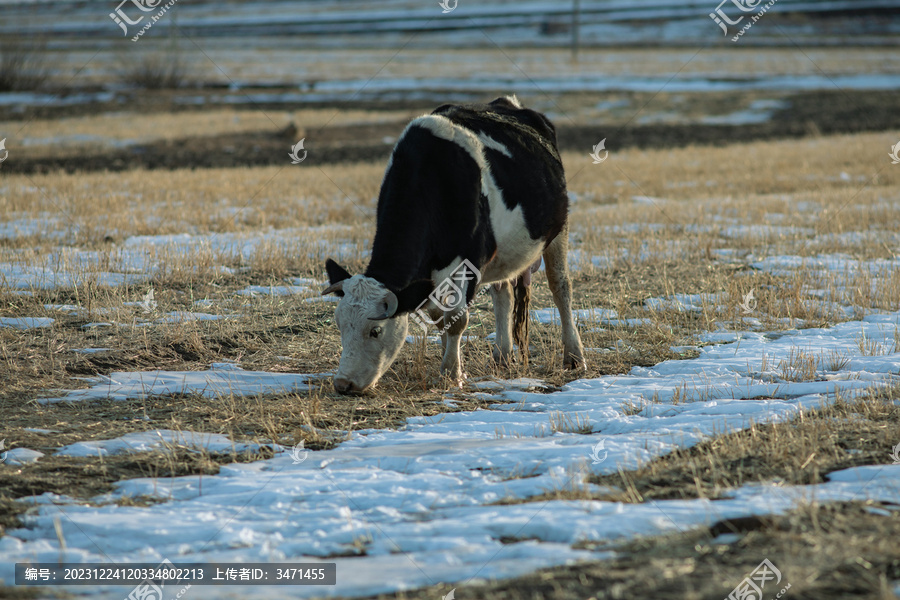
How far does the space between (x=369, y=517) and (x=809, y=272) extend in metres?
7.66

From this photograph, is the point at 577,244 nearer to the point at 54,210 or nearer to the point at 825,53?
the point at 54,210

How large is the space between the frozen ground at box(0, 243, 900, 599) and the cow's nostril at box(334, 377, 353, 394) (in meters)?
0.50

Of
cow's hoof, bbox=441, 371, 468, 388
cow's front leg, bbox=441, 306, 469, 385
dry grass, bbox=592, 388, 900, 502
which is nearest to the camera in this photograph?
dry grass, bbox=592, 388, 900, 502

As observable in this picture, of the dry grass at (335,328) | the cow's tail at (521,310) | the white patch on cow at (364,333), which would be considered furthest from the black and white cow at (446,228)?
the dry grass at (335,328)

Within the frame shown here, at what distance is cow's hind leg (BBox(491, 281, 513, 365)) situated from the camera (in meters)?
7.07

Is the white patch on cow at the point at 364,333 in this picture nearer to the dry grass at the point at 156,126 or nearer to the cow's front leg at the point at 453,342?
the cow's front leg at the point at 453,342

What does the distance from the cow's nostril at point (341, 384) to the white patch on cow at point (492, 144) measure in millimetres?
2135

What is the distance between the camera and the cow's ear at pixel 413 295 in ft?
18.0

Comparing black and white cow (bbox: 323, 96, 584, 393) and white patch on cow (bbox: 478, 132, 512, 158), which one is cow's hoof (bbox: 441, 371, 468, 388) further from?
white patch on cow (bbox: 478, 132, 512, 158)

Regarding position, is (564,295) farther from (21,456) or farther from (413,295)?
(21,456)

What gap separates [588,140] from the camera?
25.6m

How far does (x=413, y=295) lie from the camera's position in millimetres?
5527

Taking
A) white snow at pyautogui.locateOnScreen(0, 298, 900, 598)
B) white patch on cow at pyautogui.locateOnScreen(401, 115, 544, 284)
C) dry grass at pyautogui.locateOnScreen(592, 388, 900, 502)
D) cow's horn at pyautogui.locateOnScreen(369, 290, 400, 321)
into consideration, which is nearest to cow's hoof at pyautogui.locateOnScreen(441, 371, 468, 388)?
white snow at pyautogui.locateOnScreen(0, 298, 900, 598)

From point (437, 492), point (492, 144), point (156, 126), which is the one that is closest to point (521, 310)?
point (492, 144)
